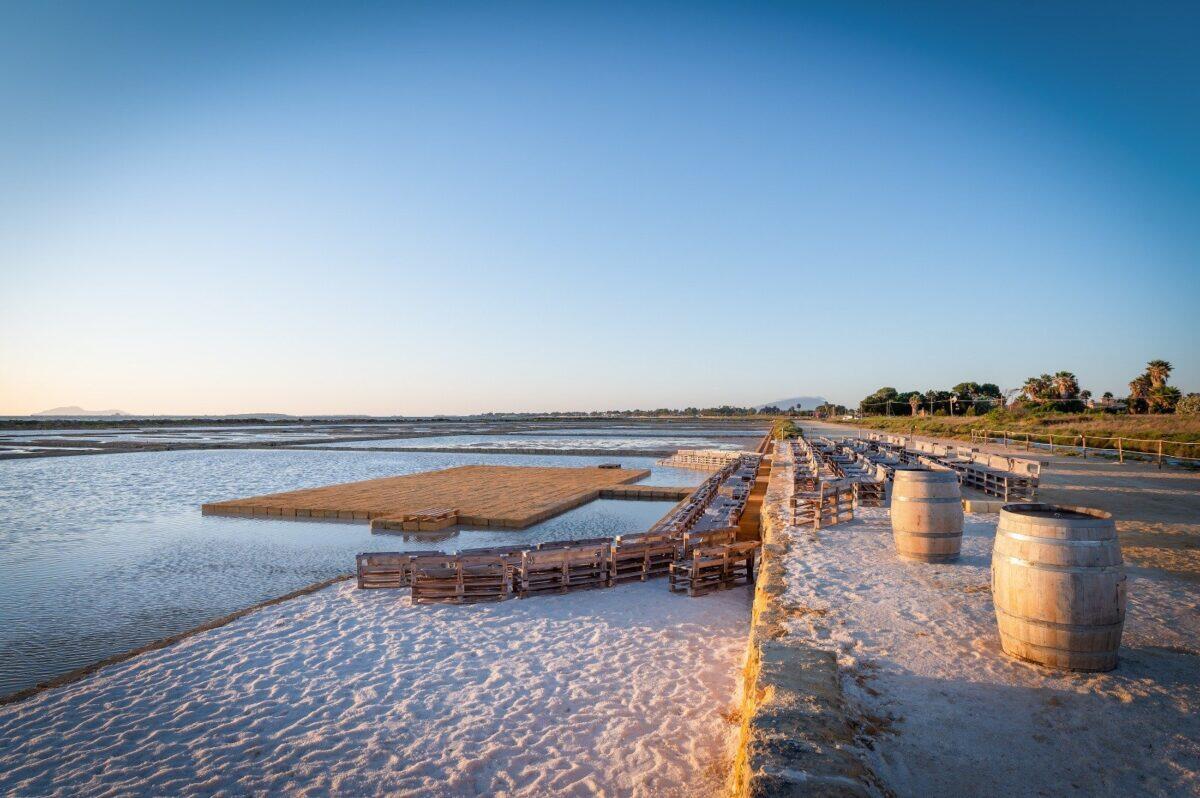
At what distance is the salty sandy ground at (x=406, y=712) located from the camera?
13.6 feet

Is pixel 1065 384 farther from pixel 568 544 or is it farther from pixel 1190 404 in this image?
pixel 568 544

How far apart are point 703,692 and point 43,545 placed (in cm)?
1476

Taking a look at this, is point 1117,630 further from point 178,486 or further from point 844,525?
point 178,486

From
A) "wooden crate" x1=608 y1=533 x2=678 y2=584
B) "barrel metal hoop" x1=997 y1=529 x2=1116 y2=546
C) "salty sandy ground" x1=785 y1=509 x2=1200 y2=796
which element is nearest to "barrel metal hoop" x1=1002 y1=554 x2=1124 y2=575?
"barrel metal hoop" x1=997 y1=529 x2=1116 y2=546

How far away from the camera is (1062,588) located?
410cm

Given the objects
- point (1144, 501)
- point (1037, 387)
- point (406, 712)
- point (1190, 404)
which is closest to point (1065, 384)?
point (1037, 387)

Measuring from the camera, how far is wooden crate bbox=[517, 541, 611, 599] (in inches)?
326

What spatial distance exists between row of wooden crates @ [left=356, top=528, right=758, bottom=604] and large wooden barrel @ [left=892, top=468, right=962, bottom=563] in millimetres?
2296

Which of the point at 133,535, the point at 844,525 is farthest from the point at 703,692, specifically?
the point at 133,535

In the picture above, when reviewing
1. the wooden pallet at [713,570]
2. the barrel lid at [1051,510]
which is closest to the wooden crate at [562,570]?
the wooden pallet at [713,570]

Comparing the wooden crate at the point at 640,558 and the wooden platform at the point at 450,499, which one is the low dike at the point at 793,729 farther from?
the wooden platform at the point at 450,499

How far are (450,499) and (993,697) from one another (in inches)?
598

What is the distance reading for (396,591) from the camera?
860 centimetres

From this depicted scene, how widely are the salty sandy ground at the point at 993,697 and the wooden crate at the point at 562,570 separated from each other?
3112mm
